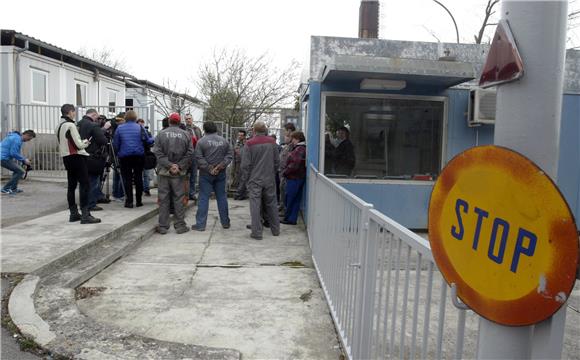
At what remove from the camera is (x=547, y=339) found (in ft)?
4.36

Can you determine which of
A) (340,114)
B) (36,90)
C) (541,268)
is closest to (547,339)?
(541,268)

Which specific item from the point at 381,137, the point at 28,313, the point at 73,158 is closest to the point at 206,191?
the point at 73,158

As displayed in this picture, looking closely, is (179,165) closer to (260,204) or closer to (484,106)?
(260,204)

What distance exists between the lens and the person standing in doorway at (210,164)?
7523mm

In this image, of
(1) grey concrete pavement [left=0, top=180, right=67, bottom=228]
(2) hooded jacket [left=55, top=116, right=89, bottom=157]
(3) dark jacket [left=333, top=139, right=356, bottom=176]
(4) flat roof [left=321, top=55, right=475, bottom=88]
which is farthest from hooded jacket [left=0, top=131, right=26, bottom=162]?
(4) flat roof [left=321, top=55, right=475, bottom=88]

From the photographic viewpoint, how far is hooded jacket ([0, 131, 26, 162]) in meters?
9.95

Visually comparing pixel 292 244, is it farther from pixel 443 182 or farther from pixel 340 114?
pixel 443 182

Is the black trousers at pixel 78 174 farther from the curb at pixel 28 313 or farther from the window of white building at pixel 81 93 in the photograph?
the window of white building at pixel 81 93

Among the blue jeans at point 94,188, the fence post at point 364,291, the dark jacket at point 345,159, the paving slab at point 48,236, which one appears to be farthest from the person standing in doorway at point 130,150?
the fence post at point 364,291

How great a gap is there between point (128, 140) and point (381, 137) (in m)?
4.50

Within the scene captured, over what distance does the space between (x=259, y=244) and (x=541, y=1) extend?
19.2 feet

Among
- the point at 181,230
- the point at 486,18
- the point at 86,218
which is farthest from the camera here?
the point at 486,18

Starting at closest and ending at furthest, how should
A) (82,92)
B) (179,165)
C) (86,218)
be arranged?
(86,218) → (179,165) → (82,92)

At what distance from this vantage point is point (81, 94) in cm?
1806
